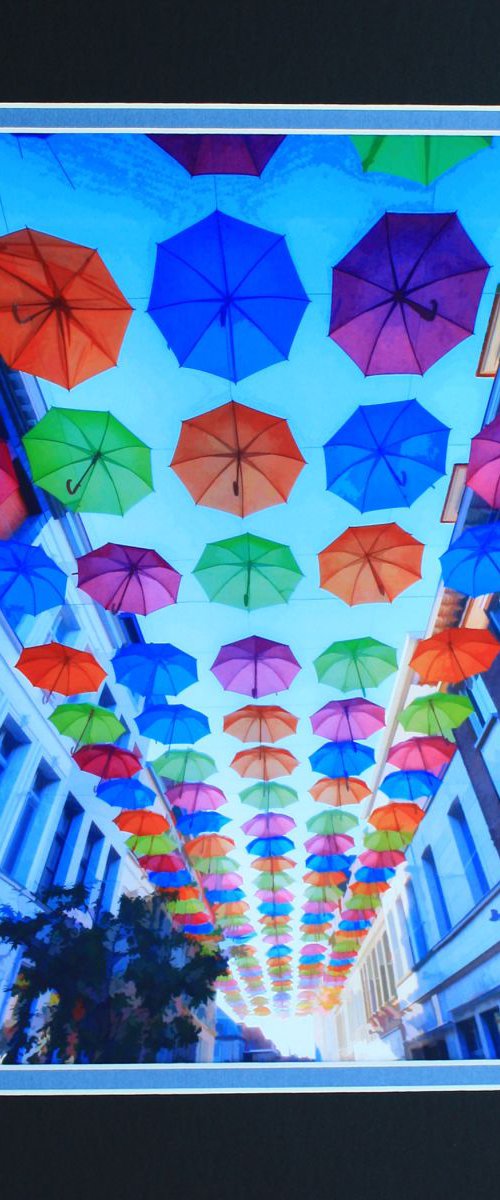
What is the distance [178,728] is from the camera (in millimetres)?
6230

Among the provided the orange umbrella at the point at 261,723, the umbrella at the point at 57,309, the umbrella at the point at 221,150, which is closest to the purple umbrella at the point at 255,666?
the orange umbrella at the point at 261,723

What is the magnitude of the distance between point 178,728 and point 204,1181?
3749 millimetres

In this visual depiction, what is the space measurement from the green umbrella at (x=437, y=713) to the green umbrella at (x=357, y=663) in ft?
1.77

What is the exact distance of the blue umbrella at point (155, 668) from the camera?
5.69 m

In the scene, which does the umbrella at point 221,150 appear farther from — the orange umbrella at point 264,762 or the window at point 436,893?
the window at point 436,893

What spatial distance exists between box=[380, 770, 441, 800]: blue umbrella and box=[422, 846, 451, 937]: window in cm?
59

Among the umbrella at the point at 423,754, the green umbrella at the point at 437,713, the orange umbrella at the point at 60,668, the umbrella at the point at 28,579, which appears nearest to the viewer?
the umbrella at the point at 28,579

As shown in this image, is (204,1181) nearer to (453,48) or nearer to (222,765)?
(222,765)

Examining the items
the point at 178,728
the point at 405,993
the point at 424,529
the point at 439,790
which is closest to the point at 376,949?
the point at 405,993

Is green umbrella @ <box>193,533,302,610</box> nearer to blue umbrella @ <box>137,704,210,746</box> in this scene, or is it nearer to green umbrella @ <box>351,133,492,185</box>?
blue umbrella @ <box>137,704,210,746</box>

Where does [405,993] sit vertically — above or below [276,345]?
below

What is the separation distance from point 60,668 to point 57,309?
3325mm

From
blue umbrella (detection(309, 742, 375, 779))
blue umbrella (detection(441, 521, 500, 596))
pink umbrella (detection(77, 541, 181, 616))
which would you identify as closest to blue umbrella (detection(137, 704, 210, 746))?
blue umbrella (detection(309, 742, 375, 779))

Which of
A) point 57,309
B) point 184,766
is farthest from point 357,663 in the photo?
point 57,309
